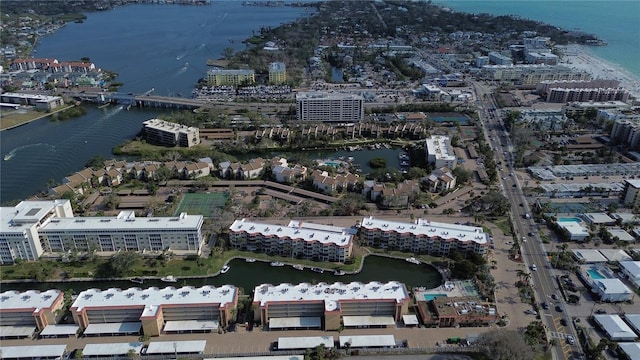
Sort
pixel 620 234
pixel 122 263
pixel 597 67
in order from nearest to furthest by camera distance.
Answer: pixel 122 263, pixel 620 234, pixel 597 67

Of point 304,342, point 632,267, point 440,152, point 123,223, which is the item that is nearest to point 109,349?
point 304,342

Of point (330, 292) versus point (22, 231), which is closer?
point (330, 292)

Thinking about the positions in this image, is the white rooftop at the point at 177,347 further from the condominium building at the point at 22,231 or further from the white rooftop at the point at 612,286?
the white rooftop at the point at 612,286

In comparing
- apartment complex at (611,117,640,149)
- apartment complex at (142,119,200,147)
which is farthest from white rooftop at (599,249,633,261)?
apartment complex at (142,119,200,147)

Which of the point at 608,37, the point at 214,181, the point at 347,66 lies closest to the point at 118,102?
the point at 214,181

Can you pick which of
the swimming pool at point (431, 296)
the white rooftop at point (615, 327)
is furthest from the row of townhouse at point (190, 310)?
the white rooftop at point (615, 327)

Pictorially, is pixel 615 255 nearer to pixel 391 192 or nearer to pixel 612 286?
Result: pixel 612 286

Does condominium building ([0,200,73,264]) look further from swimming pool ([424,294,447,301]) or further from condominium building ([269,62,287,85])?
condominium building ([269,62,287,85])
